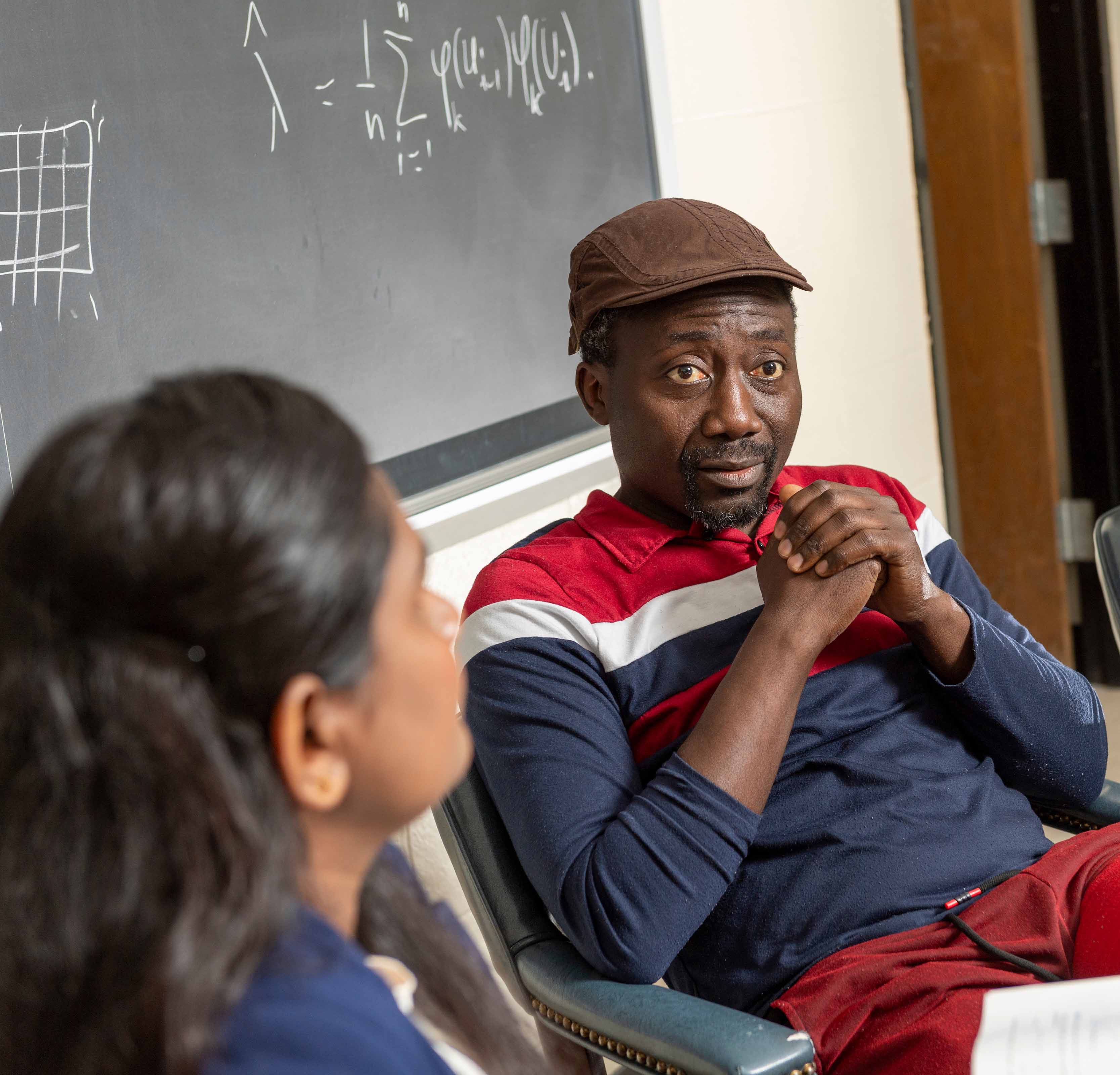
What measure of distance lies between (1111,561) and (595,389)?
73cm

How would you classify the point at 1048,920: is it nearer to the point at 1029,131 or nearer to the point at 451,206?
the point at 451,206

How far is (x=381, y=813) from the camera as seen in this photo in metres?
0.65

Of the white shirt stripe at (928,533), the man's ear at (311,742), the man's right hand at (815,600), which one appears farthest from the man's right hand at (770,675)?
the man's ear at (311,742)

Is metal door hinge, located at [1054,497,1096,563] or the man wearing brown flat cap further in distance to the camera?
metal door hinge, located at [1054,497,1096,563]

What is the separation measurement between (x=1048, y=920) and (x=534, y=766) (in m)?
0.53

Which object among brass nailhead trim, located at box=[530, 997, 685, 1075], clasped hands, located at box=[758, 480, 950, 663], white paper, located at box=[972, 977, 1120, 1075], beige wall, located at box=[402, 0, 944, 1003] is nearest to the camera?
white paper, located at box=[972, 977, 1120, 1075]

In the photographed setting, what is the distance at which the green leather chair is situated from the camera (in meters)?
0.96

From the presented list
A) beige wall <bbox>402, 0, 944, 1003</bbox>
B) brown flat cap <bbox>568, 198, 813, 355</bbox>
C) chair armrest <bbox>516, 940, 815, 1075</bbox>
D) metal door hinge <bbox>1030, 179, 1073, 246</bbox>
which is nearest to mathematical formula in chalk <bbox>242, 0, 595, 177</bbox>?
beige wall <bbox>402, 0, 944, 1003</bbox>

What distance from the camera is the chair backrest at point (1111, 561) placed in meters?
1.56

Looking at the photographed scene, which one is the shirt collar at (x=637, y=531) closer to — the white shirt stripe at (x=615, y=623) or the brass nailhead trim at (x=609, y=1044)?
the white shirt stripe at (x=615, y=623)

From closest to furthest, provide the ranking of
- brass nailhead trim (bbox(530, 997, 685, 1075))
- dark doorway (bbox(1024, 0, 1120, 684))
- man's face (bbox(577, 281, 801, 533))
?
brass nailhead trim (bbox(530, 997, 685, 1075)), man's face (bbox(577, 281, 801, 533)), dark doorway (bbox(1024, 0, 1120, 684))

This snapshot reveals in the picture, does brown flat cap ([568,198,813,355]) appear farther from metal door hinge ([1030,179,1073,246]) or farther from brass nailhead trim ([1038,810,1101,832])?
metal door hinge ([1030,179,1073,246])

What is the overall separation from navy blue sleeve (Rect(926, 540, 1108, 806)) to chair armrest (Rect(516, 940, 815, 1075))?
476 mm

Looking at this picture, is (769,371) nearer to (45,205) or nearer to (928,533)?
(928,533)
